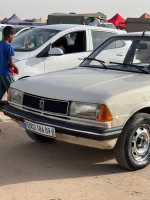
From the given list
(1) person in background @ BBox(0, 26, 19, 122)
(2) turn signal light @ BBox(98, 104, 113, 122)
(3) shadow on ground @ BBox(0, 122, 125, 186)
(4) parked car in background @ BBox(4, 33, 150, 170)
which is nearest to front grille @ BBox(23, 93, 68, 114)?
(4) parked car in background @ BBox(4, 33, 150, 170)

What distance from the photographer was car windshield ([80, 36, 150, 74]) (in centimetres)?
529

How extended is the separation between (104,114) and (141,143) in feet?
2.67

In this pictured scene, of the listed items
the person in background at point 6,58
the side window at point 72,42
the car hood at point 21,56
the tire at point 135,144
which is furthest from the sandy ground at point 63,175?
the side window at point 72,42

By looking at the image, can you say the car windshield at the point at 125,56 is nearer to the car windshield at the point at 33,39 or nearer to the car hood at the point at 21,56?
the car hood at the point at 21,56

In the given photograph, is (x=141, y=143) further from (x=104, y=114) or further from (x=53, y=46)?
(x=53, y=46)

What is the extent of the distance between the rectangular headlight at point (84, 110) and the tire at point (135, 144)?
0.44m

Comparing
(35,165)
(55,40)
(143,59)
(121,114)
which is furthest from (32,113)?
(55,40)

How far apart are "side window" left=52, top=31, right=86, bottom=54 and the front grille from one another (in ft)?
12.1

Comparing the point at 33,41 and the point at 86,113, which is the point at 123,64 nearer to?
the point at 86,113

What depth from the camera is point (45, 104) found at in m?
4.65

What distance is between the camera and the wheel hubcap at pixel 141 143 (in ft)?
15.1

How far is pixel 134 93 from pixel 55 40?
420cm

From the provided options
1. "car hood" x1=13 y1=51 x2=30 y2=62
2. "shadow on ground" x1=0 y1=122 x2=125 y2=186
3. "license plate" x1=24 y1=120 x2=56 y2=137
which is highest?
"car hood" x1=13 y1=51 x2=30 y2=62

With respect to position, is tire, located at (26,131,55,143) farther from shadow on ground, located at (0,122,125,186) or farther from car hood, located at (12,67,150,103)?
car hood, located at (12,67,150,103)
